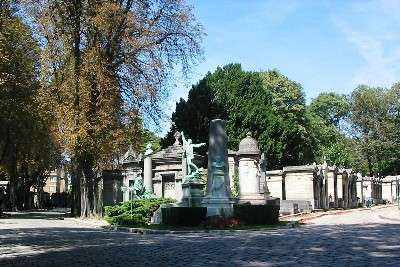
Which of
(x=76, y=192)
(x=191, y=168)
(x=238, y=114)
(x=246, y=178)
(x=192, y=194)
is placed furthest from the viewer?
(x=238, y=114)

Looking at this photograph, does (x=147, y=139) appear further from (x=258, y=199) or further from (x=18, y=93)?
(x=258, y=199)

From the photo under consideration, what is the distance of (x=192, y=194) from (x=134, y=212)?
9.36 feet

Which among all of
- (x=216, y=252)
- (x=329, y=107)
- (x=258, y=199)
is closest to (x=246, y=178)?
(x=258, y=199)

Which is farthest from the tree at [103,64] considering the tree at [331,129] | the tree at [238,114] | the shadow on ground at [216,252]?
the tree at [331,129]

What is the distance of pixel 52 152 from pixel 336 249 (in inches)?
1668

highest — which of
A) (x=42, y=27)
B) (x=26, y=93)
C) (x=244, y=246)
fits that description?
(x=42, y=27)

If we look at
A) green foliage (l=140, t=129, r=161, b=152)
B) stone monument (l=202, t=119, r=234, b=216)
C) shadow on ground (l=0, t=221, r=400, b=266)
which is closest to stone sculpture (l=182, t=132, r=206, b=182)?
stone monument (l=202, t=119, r=234, b=216)

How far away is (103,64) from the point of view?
1177 inches

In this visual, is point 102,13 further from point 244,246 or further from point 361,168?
point 361,168

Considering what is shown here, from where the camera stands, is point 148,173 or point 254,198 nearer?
point 254,198

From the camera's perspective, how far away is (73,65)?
103 feet

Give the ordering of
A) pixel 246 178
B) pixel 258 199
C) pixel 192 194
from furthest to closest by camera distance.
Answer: pixel 246 178 → pixel 258 199 → pixel 192 194

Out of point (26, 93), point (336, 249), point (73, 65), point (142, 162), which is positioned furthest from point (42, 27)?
point (336, 249)

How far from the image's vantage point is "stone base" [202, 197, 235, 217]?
2265cm
